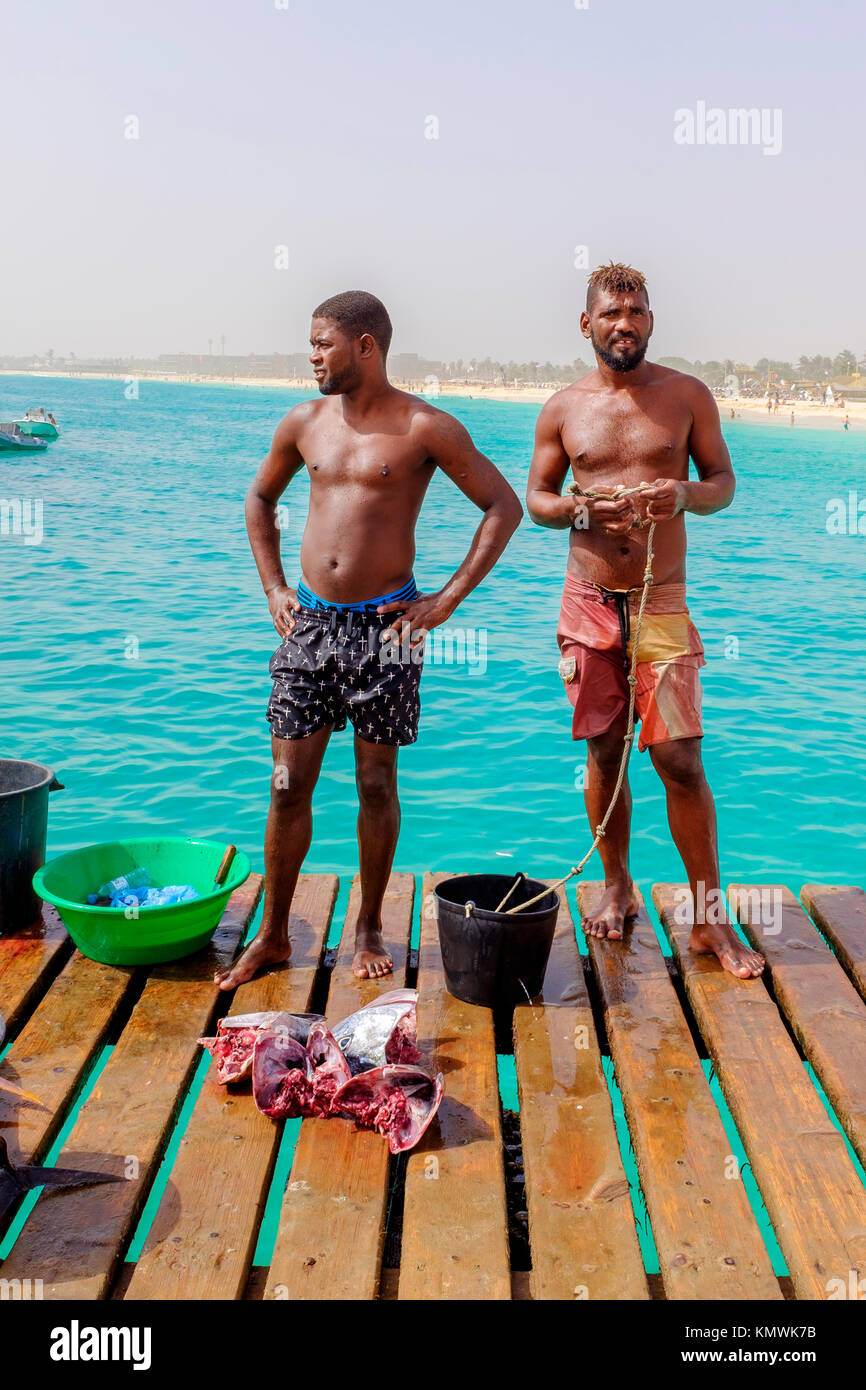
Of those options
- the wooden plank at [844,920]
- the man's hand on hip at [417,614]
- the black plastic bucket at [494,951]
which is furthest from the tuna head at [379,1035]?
the wooden plank at [844,920]

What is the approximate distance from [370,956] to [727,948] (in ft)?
4.13

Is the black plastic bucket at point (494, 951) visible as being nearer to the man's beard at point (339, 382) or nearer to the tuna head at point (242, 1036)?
the tuna head at point (242, 1036)

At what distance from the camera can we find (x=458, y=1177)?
9.82ft

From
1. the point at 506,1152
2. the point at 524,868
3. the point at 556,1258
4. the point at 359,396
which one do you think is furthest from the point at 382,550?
the point at 524,868

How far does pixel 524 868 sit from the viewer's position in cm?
721

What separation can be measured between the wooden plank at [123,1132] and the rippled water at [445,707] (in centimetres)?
332

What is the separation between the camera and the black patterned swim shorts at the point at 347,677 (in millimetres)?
3953

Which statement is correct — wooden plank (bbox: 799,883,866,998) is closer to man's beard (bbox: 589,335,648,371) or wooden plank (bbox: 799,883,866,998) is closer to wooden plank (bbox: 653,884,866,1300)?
wooden plank (bbox: 653,884,866,1300)

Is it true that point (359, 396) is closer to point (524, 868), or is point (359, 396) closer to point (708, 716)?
point (524, 868)

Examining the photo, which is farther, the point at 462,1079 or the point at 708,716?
the point at 708,716

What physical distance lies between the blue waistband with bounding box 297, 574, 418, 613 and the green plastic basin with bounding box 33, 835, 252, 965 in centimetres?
98

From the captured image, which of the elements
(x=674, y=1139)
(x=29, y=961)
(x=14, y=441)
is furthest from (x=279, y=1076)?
(x=14, y=441)

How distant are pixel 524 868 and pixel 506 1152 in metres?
3.56

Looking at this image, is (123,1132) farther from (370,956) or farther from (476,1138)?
(370,956)
